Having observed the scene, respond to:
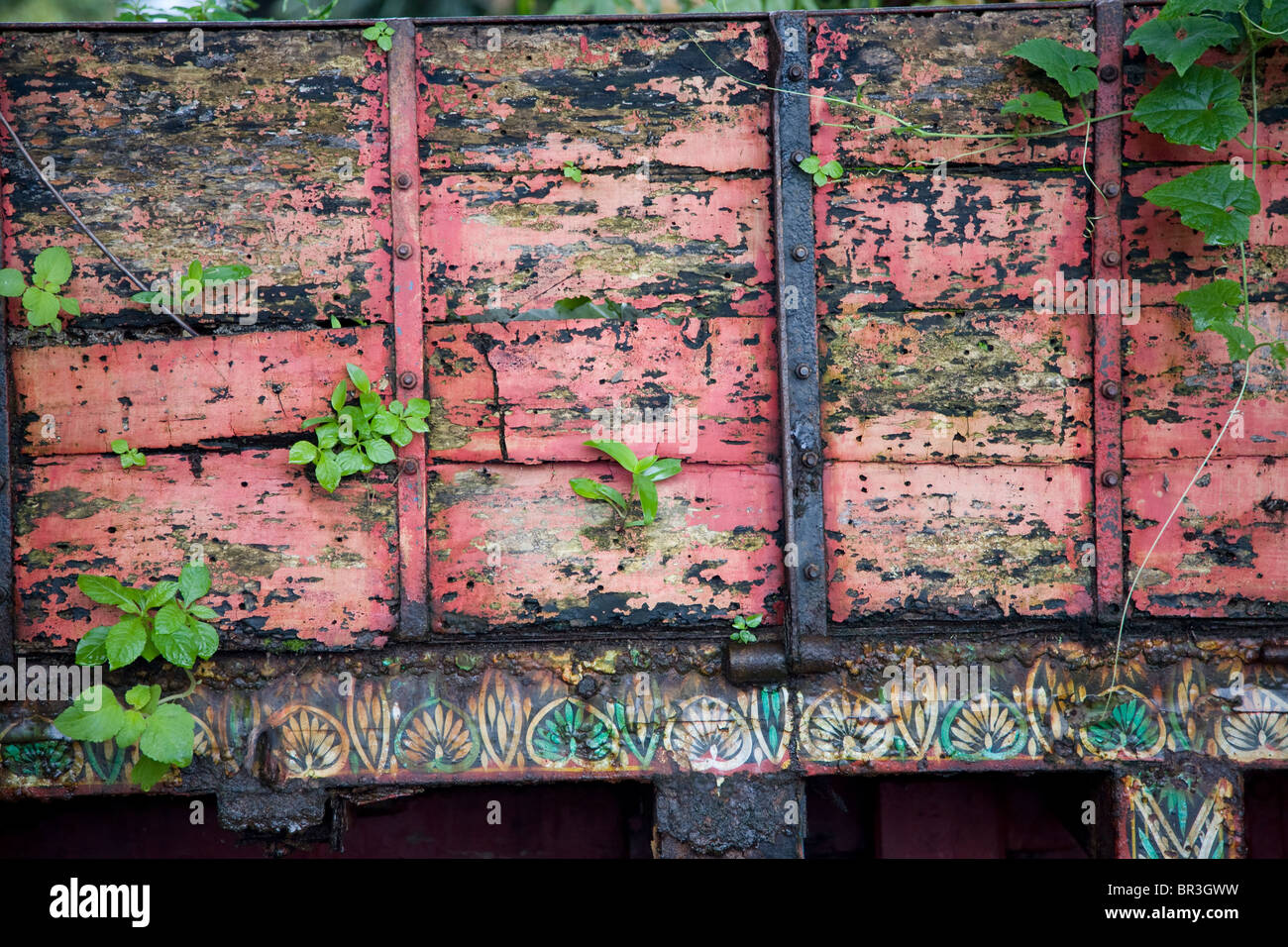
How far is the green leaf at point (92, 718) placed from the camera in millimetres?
2012

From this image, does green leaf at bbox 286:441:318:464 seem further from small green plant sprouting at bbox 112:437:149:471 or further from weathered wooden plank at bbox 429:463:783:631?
small green plant sprouting at bbox 112:437:149:471

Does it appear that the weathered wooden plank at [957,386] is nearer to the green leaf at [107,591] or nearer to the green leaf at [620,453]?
the green leaf at [620,453]

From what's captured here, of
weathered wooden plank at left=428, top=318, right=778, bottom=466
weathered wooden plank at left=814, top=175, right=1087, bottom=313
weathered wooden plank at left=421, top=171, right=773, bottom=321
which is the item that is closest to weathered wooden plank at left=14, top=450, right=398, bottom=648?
weathered wooden plank at left=428, top=318, right=778, bottom=466

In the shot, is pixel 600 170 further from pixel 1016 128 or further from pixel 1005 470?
pixel 1005 470

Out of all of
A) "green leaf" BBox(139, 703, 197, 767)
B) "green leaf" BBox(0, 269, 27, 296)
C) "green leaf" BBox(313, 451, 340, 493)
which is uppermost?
"green leaf" BBox(0, 269, 27, 296)

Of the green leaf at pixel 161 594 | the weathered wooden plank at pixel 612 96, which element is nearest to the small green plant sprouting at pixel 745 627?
the weathered wooden plank at pixel 612 96

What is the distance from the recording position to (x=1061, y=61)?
6.89ft

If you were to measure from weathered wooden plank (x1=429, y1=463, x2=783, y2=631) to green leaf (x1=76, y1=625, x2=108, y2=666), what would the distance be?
87 centimetres

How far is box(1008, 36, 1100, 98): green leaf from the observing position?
208cm

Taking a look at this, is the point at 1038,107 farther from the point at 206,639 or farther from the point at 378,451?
the point at 206,639

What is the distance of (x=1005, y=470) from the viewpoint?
7.16 feet

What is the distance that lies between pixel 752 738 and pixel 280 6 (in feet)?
11.2

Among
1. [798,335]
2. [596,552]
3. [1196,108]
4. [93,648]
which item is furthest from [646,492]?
[1196,108]

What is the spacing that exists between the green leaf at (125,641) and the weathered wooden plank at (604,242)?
46.7 inches
